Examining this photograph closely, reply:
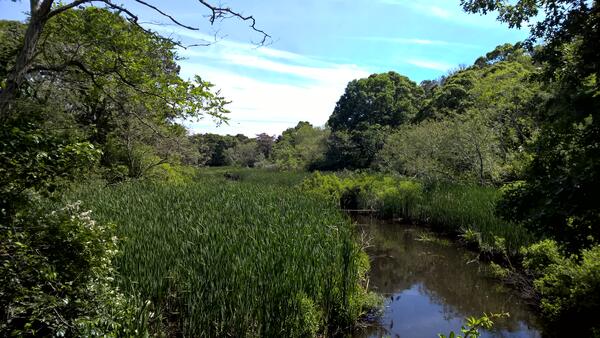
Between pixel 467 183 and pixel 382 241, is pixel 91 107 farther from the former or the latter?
pixel 467 183

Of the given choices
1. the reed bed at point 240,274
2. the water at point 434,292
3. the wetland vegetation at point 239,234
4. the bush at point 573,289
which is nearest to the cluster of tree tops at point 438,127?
the wetland vegetation at point 239,234

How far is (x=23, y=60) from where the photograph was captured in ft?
9.88

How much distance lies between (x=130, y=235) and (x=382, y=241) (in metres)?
8.04

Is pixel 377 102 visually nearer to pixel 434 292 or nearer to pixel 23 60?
pixel 434 292

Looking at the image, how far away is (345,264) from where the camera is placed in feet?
19.7

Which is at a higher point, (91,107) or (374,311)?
(91,107)

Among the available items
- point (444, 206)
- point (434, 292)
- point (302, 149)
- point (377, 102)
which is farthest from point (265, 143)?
point (434, 292)

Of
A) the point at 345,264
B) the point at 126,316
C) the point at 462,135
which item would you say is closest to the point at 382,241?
the point at 462,135

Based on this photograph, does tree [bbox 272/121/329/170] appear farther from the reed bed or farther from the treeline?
the treeline

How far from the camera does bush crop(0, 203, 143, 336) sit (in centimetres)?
255

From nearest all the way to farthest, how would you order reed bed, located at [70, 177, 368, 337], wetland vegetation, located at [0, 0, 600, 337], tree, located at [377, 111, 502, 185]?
wetland vegetation, located at [0, 0, 600, 337] → reed bed, located at [70, 177, 368, 337] → tree, located at [377, 111, 502, 185]

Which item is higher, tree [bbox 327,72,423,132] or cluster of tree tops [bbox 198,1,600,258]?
tree [bbox 327,72,423,132]

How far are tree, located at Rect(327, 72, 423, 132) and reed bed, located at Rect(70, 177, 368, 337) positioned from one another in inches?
950

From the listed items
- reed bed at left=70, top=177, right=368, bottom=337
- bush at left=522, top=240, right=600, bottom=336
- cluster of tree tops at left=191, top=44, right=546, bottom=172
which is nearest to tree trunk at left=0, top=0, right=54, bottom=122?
reed bed at left=70, top=177, right=368, bottom=337
